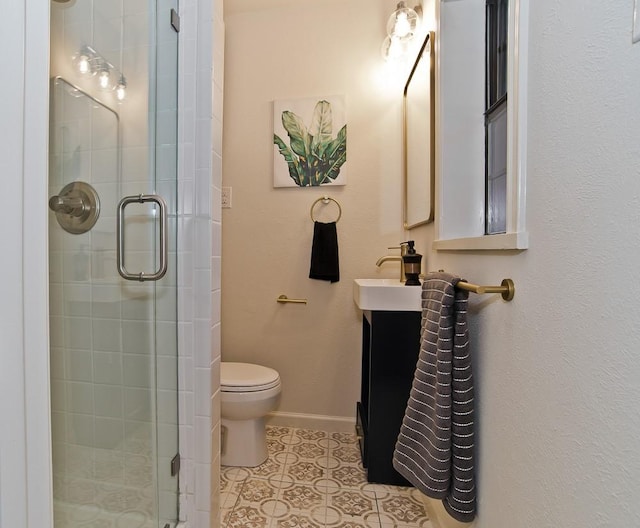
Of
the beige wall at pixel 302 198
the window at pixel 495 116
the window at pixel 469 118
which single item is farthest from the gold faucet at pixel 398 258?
the window at pixel 495 116

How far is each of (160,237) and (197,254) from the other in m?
0.13

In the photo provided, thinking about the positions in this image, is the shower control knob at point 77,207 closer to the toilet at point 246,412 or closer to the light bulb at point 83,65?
the light bulb at point 83,65

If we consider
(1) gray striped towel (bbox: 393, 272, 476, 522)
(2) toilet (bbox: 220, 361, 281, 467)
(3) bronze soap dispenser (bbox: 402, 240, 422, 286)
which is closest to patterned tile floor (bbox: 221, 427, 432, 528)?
(2) toilet (bbox: 220, 361, 281, 467)

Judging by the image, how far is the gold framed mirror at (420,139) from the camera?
1396 millimetres

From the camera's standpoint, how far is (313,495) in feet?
4.75

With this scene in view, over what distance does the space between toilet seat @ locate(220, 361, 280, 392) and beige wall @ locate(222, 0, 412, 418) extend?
0.93 ft

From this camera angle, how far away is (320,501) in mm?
1412

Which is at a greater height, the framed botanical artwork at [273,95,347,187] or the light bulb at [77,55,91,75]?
the framed botanical artwork at [273,95,347,187]

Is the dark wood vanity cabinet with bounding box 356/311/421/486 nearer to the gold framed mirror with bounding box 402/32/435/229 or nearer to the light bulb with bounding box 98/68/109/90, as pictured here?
the gold framed mirror with bounding box 402/32/435/229

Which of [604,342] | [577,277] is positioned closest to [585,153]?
[577,277]

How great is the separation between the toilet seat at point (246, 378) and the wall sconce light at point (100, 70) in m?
1.26

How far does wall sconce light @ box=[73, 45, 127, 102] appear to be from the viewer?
0.88m

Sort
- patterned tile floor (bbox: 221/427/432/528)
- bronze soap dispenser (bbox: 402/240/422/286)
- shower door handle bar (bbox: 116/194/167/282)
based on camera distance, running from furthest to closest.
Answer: bronze soap dispenser (bbox: 402/240/422/286), patterned tile floor (bbox: 221/427/432/528), shower door handle bar (bbox: 116/194/167/282)

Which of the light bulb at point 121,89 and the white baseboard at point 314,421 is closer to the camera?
the light bulb at point 121,89
